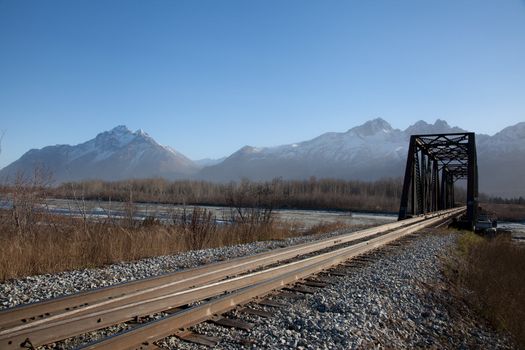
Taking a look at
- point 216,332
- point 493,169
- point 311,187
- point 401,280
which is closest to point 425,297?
point 401,280

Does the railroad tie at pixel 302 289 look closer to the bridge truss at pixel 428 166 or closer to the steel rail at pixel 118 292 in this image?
the steel rail at pixel 118 292

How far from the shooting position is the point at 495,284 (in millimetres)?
9000

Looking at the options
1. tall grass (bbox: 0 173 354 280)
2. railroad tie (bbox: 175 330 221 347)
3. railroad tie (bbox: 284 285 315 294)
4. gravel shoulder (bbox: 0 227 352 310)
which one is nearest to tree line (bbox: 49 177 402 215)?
tall grass (bbox: 0 173 354 280)

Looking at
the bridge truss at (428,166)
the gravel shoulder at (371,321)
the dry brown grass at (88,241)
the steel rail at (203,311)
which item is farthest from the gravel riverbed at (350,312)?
the bridge truss at (428,166)

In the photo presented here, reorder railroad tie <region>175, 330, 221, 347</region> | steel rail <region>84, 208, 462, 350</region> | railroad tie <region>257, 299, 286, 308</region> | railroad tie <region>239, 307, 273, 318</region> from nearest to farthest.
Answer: steel rail <region>84, 208, 462, 350</region> → railroad tie <region>175, 330, 221, 347</region> → railroad tie <region>239, 307, 273, 318</region> → railroad tie <region>257, 299, 286, 308</region>

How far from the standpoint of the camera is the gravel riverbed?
14.5 feet

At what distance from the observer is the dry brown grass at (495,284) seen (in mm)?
6945

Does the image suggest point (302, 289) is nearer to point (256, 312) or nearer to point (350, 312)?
point (350, 312)

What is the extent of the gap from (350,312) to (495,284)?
5349 mm

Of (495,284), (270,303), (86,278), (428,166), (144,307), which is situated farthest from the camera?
(428,166)

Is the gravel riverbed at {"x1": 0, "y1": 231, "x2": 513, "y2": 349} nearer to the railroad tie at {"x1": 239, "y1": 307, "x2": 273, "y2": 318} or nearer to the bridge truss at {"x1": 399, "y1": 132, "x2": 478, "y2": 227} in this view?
the railroad tie at {"x1": 239, "y1": 307, "x2": 273, "y2": 318}

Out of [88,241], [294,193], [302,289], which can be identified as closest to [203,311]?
[302,289]

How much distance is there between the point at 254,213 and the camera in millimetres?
17797

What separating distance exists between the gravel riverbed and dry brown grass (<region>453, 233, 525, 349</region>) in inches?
17.7
